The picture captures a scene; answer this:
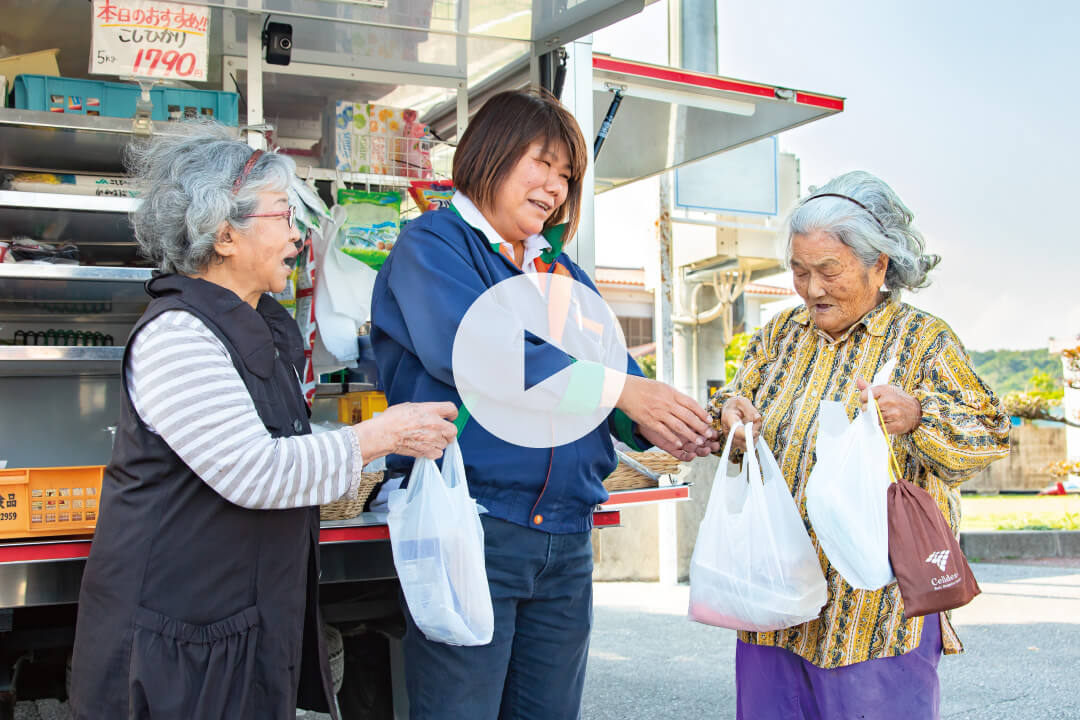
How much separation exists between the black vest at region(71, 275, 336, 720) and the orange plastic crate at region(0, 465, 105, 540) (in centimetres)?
53

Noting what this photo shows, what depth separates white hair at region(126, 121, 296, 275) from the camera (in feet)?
5.68

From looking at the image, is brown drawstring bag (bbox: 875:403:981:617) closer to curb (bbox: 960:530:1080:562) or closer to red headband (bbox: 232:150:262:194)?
red headband (bbox: 232:150:262:194)

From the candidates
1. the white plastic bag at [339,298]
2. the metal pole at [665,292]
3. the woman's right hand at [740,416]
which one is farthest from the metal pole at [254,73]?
the metal pole at [665,292]

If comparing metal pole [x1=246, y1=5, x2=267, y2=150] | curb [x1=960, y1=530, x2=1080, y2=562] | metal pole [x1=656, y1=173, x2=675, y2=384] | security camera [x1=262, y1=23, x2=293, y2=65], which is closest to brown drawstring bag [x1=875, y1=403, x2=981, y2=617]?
metal pole [x1=246, y1=5, x2=267, y2=150]

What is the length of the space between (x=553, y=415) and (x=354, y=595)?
61.2 inches

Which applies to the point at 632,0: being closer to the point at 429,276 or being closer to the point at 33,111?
the point at 429,276

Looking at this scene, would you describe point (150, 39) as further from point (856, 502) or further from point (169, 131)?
point (856, 502)

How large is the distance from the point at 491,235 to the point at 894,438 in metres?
0.97

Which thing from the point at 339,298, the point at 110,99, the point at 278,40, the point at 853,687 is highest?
the point at 278,40

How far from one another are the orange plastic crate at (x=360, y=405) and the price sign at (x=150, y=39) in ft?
3.48

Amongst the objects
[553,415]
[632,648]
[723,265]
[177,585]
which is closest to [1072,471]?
[723,265]

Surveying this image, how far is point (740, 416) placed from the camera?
206cm
